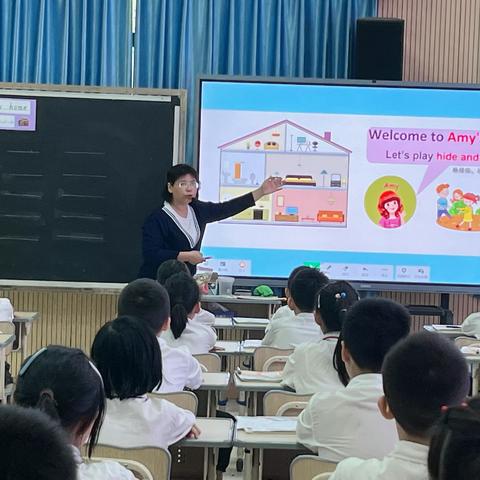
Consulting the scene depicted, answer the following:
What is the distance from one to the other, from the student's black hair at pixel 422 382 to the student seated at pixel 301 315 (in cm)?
227

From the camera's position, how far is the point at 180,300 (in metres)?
3.90

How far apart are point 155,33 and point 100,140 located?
1.06 meters

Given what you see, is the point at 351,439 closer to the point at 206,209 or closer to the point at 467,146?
the point at 206,209

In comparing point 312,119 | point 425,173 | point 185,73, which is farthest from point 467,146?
point 185,73

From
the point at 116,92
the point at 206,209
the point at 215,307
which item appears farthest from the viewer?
the point at 116,92

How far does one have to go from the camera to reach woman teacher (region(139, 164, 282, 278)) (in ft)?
16.8

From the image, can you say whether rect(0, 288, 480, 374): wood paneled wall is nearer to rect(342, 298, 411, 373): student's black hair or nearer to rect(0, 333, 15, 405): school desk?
rect(0, 333, 15, 405): school desk

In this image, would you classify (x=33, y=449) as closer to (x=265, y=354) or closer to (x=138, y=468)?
(x=138, y=468)

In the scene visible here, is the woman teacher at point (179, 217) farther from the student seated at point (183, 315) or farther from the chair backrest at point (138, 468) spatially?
the chair backrest at point (138, 468)

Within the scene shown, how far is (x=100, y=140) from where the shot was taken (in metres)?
6.34

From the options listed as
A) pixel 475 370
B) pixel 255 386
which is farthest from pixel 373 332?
pixel 475 370

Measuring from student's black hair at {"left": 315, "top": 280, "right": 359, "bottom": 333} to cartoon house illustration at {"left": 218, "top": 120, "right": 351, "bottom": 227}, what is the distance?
319 centimetres

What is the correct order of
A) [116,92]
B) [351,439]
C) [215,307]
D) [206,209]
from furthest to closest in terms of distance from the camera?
[116,92] → [215,307] → [206,209] → [351,439]

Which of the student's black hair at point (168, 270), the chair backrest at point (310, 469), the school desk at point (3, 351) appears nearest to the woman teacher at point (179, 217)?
the student's black hair at point (168, 270)
